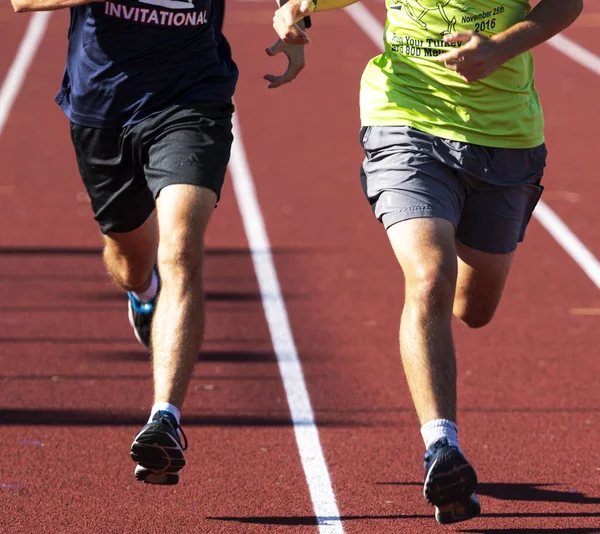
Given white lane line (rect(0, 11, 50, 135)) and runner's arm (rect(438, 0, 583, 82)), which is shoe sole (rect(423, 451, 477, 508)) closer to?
runner's arm (rect(438, 0, 583, 82))

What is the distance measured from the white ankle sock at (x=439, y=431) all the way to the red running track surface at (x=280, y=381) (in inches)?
23.0

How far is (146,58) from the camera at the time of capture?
16.8 ft

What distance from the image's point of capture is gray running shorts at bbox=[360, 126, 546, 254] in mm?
4469

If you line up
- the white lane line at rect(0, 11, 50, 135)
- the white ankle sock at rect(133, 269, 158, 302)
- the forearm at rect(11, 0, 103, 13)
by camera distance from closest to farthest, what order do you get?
the forearm at rect(11, 0, 103, 13), the white ankle sock at rect(133, 269, 158, 302), the white lane line at rect(0, 11, 50, 135)

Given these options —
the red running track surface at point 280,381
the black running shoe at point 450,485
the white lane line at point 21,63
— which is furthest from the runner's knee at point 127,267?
the white lane line at point 21,63

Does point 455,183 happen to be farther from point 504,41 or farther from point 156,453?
point 156,453

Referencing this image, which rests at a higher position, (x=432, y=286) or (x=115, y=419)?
(x=432, y=286)

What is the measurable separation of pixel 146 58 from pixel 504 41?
1.53m

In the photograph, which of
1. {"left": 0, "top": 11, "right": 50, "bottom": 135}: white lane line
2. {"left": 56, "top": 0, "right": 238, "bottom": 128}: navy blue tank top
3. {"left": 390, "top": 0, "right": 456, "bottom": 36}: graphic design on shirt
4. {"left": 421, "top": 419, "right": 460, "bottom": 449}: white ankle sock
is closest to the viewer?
{"left": 421, "top": 419, "right": 460, "bottom": 449}: white ankle sock

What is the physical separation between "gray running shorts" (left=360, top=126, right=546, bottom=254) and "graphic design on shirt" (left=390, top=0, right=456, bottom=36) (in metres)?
0.39

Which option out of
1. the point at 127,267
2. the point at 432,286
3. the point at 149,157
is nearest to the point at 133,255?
the point at 127,267

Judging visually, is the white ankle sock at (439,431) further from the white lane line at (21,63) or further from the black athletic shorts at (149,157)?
the white lane line at (21,63)

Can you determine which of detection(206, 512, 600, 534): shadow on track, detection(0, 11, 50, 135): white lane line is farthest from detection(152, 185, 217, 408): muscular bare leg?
detection(0, 11, 50, 135): white lane line

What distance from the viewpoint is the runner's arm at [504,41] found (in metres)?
4.25
